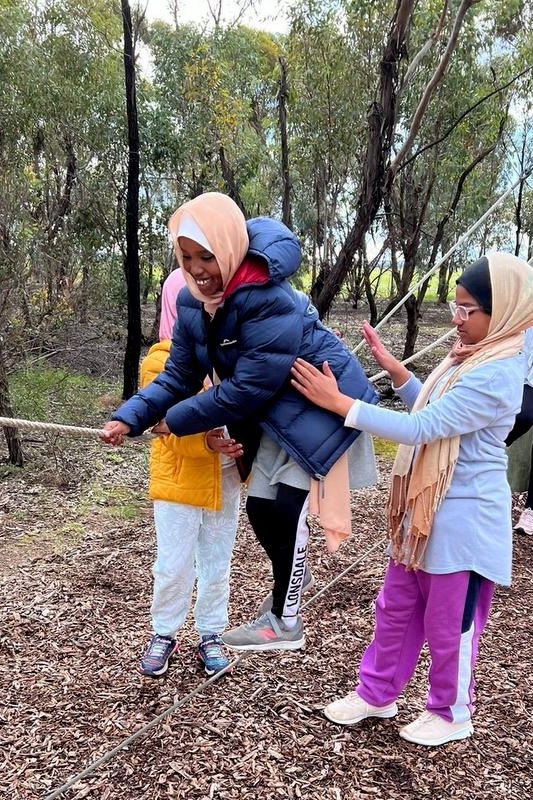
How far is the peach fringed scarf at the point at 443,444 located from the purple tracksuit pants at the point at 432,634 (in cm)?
11

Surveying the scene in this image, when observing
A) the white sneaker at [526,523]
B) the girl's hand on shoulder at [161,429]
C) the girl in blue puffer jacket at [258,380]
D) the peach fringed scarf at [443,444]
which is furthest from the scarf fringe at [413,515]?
the white sneaker at [526,523]

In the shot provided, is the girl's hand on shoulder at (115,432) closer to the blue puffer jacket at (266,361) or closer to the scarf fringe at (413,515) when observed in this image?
the blue puffer jacket at (266,361)

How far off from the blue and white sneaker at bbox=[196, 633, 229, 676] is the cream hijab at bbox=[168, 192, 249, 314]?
1363mm

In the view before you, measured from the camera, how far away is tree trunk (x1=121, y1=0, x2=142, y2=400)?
18.7 ft

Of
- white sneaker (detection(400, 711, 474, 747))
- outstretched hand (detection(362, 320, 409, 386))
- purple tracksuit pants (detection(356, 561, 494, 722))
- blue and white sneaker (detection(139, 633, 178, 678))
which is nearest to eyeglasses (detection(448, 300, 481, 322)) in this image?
outstretched hand (detection(362, 320, 409, 386))

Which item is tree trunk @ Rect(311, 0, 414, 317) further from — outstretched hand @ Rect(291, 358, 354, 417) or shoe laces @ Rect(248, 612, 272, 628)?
shoe laces @ Rect(248, 612, 272, 628)

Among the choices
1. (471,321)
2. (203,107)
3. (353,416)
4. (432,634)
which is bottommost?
(432,634)

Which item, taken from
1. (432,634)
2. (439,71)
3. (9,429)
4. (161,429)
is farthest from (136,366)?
(432,634)

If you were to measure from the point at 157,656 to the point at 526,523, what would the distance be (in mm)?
2571

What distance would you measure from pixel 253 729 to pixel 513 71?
9646 millimetres

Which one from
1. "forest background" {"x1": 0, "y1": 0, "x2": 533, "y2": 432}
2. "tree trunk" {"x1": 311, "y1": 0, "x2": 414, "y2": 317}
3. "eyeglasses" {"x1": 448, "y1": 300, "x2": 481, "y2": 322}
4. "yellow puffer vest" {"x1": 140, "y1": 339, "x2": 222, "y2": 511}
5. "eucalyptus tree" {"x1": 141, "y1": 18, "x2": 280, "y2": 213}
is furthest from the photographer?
"eucalyptus tree" {"x1": 141, "y1": 18, "x2": 280, "y2": 213}

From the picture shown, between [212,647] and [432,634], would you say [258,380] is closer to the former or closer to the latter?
[432,634]

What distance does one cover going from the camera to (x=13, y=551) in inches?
146

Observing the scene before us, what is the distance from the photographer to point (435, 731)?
7.16 feet
